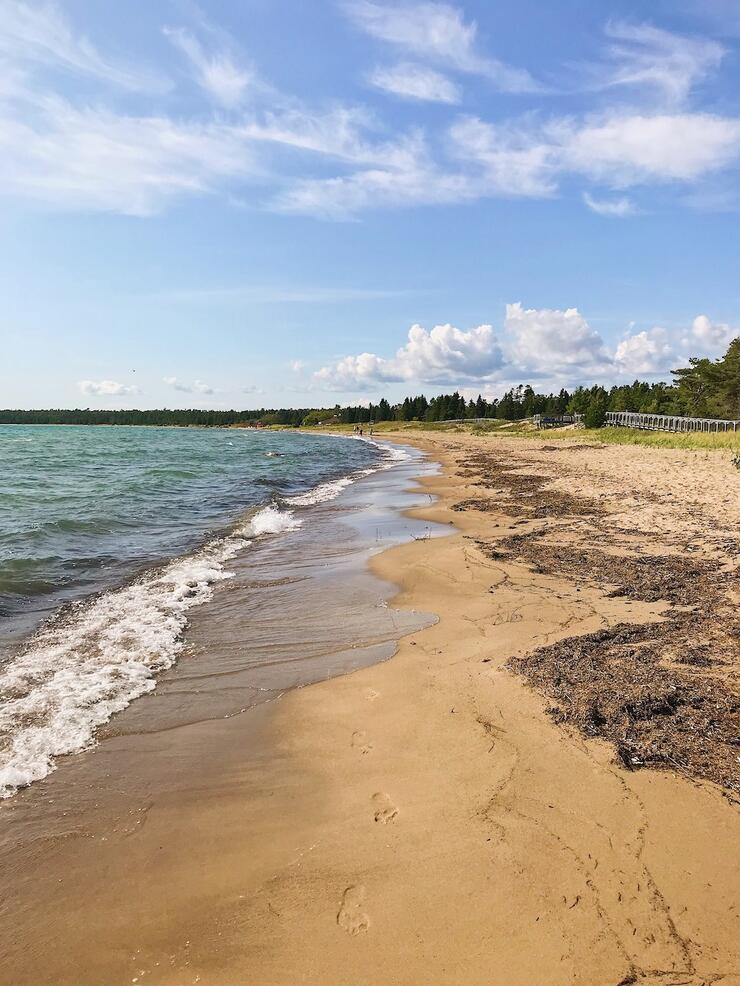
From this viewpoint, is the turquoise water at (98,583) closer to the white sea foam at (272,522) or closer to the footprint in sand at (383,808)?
the white sea foam at (272,522)

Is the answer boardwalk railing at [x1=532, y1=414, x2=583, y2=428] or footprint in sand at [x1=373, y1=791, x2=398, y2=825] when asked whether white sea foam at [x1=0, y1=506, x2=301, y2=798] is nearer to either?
footprint in sand at [x1=373, y1=791, x2=398, y2=825]

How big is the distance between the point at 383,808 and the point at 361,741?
3.33ft

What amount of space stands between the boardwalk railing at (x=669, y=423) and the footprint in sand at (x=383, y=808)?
145 ft

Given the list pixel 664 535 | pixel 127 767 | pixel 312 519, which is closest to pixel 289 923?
pixel 127 767

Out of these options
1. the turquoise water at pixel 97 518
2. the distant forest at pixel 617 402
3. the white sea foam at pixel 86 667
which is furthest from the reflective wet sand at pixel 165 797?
the distant forest at pixel 617 402

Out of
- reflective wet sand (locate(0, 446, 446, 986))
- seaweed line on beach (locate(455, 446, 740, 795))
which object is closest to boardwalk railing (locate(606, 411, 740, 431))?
seaweed line on beach (locate(455, 446, 740, 795))

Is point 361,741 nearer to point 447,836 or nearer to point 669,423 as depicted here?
point 447,836

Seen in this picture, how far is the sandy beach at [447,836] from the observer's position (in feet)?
9.66

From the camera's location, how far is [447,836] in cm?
376

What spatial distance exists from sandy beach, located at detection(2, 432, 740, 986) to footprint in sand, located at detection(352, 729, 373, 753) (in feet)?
0.10

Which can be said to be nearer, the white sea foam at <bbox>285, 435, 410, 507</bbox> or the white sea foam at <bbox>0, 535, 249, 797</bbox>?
the white sea foam at <bbox>0, 535, 249, 797</bbox>

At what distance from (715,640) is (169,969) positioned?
627 cm

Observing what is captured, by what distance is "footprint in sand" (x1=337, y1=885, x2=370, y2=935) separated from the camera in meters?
3.12

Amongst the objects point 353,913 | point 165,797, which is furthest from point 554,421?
point 353,913
